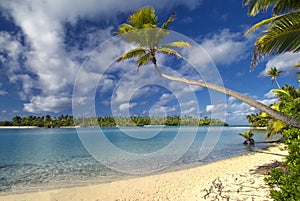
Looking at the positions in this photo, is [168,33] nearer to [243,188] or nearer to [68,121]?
[243,188]

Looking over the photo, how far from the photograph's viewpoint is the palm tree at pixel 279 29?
14.3ft

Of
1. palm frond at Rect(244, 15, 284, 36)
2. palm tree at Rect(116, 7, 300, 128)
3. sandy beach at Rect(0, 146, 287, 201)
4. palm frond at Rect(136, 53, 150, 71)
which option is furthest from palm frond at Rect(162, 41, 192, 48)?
sandy beach at Rect(0, 146, 287, 201)

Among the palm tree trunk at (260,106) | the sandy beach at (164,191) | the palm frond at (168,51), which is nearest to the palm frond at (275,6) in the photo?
the palm tree trunk at (260,106)

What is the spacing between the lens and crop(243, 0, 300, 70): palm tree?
4.34m

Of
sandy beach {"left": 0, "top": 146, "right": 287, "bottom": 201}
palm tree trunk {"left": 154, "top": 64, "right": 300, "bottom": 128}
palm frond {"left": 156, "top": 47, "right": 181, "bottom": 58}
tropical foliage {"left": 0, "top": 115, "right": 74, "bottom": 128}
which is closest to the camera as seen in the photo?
palm tree trunk {"left": 154, "top": 64, "right": 300, "bottom": 128}

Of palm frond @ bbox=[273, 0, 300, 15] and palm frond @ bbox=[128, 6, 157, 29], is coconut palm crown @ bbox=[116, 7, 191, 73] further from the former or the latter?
palm frond @ bbox=[273, 0, 300, 15]

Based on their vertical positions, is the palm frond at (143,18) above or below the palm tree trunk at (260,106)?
above

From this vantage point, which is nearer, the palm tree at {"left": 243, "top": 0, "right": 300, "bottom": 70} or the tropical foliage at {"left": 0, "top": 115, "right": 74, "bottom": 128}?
the palm tree at {"left": 243, "top": 0, "right": 300, "bottom": 70}

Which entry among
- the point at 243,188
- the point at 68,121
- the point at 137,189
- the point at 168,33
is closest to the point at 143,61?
the point at 168,33

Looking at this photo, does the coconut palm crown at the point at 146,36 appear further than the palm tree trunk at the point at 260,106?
Yes

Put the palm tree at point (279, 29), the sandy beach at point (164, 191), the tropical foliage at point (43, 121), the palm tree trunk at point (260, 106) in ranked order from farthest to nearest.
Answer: the tropical foliage at point (43, 121) < the sandy beach at point (164, 191) < the palm tree at point (279, 29) < the palm tree trunk at point (260, 106)

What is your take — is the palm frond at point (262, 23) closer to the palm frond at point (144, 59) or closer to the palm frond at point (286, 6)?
the palm frond at point (286, 6)

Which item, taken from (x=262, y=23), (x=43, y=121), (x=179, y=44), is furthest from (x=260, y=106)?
(x=43, y=121)

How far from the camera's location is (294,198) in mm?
2355
